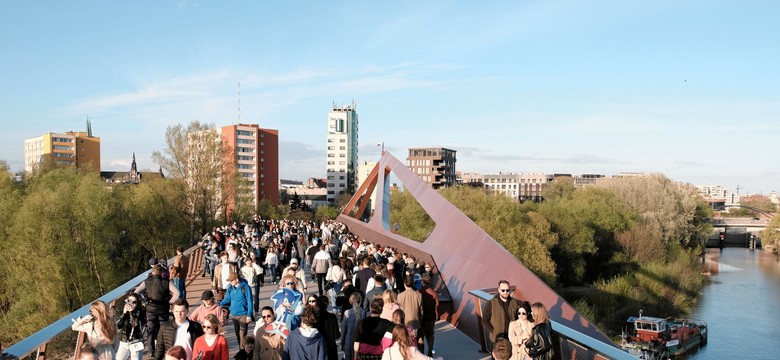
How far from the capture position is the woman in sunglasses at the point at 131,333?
17.8 feet

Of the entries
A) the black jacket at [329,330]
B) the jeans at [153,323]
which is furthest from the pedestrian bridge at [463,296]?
the black jacket at [329,330]

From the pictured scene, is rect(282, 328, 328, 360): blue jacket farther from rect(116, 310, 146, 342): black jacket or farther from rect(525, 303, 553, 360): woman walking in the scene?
rect(116, 310, 146, 342): black jacket

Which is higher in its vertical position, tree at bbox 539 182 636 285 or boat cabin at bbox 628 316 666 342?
tree at bbox 539 182 636 285

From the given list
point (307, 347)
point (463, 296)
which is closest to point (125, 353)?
point (307, 347)

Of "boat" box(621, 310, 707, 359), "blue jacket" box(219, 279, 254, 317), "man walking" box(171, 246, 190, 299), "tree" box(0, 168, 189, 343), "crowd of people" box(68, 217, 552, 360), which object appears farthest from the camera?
"tree" box(0, 168, 189, 343)

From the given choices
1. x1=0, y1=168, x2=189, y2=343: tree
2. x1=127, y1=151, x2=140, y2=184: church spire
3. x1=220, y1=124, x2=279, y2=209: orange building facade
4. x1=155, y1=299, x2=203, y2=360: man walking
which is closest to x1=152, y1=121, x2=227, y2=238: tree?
x1=0, y1=168, x2=189, y2=343: tree

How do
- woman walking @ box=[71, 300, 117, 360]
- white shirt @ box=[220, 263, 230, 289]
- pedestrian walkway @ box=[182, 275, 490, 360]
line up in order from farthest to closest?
1. white shirt @ box=[220, 263, 230, 289]
2. pedestrian walkway @ box=[182, 275, 490, 360]
3. woman walking @ box=[71, 300, 117, 360]

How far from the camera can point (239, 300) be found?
6.70 meters

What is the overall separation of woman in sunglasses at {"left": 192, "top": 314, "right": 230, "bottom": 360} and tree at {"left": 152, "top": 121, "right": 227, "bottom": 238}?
101 feet

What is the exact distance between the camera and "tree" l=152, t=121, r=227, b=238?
33.6 m

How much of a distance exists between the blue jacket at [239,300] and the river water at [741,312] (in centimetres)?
2346

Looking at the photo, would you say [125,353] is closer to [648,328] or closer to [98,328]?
[98,328]

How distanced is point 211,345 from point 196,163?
31060 millimetres

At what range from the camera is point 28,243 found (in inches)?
1032
